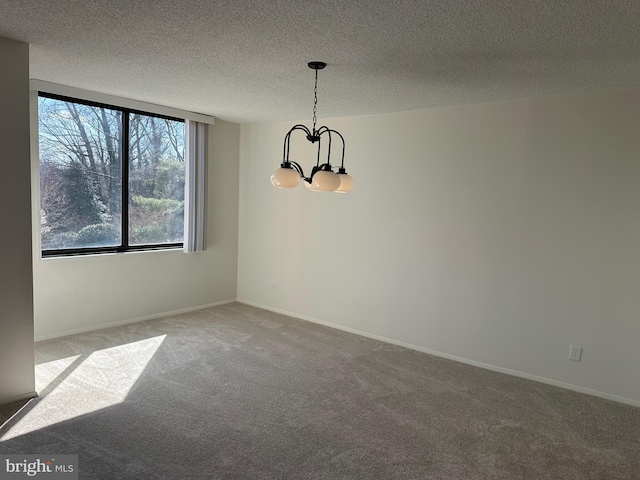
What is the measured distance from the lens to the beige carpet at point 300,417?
257 cm

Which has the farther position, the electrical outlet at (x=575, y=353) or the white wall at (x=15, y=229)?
the electrical outlet at (x=575, y=353)

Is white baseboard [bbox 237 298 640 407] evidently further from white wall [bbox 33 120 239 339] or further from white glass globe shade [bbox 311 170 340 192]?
white glass globe shade [bbox 311 170 340 192]

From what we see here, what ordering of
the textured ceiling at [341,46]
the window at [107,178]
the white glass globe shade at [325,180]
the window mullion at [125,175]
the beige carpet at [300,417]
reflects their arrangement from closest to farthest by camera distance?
1. the textured ceiling at [341,46]
2. the beige carpet at [300,417]
3. the white glass globe shade at [325,180]
4. the window at [107,178]
5. the window mullion at [125,175]

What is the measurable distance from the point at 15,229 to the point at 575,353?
4.29 meters

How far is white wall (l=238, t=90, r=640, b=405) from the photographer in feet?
11.7

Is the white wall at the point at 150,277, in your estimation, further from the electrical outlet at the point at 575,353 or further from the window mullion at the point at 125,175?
the electrical outlet at the point at 575,353

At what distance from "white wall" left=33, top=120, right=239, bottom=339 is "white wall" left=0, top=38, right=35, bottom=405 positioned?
124 cm

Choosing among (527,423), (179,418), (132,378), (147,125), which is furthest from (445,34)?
(147,125)

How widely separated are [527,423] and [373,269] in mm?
2174
